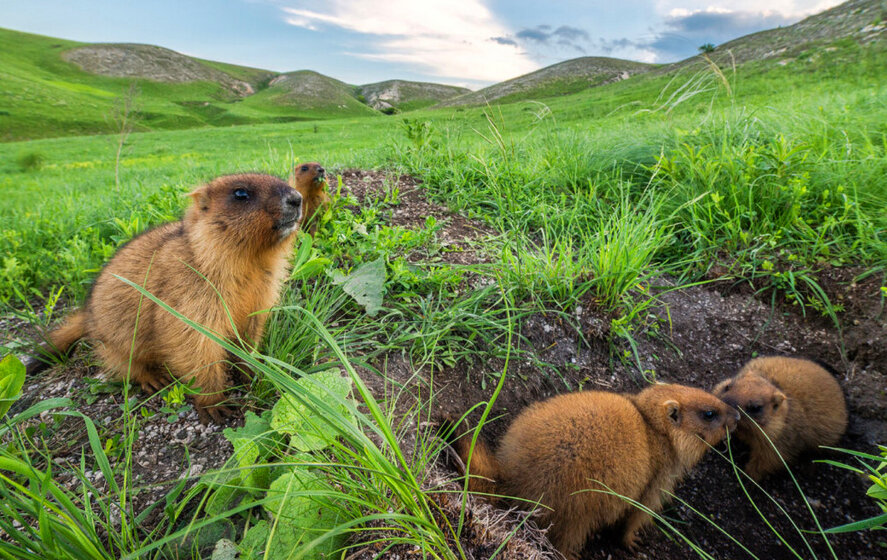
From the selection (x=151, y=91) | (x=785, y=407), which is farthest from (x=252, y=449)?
(x=151, y=91)

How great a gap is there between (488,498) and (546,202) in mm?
3287

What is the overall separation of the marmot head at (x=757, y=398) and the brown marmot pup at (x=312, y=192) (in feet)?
11.5

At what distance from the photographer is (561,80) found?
5212cm

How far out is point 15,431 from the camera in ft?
6.21

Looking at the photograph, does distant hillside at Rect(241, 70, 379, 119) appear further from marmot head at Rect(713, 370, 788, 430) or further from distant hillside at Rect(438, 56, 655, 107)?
marmot head at Rect(713, 370, 788, 430)

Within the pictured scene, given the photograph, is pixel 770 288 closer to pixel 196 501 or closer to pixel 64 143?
pixel 196 501

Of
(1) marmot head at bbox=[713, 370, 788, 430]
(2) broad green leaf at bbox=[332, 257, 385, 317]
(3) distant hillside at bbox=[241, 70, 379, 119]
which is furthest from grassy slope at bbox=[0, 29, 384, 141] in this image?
(1) marmot head at bbox=[713, 370, 788, 430]

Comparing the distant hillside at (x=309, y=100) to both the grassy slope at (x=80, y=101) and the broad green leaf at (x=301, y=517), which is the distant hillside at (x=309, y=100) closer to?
the grassy slope at (x=80, y=101)

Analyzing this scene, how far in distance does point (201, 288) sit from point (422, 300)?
1.38 meters

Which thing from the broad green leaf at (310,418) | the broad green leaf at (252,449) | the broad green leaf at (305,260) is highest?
the broad green leaf at (305,260)

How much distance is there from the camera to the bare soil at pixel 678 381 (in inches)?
82.3

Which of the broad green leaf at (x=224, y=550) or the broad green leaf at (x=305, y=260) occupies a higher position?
the broad green leaf at (x=305, y=260)

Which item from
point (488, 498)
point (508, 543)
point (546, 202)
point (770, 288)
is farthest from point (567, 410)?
point (546, 202)

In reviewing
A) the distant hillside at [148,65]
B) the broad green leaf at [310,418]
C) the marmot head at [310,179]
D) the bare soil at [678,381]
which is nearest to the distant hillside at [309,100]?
the distant hillside at [148,65]
